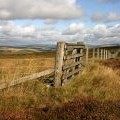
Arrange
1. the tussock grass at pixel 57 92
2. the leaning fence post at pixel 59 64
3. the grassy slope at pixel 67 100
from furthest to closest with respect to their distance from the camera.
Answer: the leaning fence post at pixel 59 64, the tussock grass at pixel 57 92, the grassy slope at pixel 67 100

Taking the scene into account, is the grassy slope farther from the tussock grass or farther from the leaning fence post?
the leaning fence post

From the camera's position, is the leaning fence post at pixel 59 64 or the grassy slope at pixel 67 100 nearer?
the grassy slope at pixel 67 100

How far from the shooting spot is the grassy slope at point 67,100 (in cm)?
841

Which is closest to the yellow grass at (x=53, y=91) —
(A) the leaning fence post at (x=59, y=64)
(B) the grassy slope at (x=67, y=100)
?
(B) the grassy slope at (x=67, y=100)

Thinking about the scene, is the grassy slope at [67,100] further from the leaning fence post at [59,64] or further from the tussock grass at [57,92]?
the leaning fence post at [59,64]

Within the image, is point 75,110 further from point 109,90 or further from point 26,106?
point 109,90

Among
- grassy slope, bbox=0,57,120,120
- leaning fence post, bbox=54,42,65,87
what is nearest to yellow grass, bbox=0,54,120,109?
grassy slope, bbox=0,57,120,120

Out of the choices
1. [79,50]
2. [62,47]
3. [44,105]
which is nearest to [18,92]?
[44,105]

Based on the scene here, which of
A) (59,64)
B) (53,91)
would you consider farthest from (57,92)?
(59,64)

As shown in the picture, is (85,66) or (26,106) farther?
(85,66)

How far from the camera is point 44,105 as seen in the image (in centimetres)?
962

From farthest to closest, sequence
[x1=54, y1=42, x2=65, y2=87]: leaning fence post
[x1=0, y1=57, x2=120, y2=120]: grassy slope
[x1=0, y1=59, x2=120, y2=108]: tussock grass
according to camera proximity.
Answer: [x1=54, y1=42, x2=65, y2=87]: leaning fence post < [x1=0, y1=59, x2=120, y2=108]: tussock grass < [x1=0, y1=57, x2=120, y2=120]: grassy slope

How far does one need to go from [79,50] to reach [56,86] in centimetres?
617

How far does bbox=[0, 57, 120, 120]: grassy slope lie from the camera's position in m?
8.41
